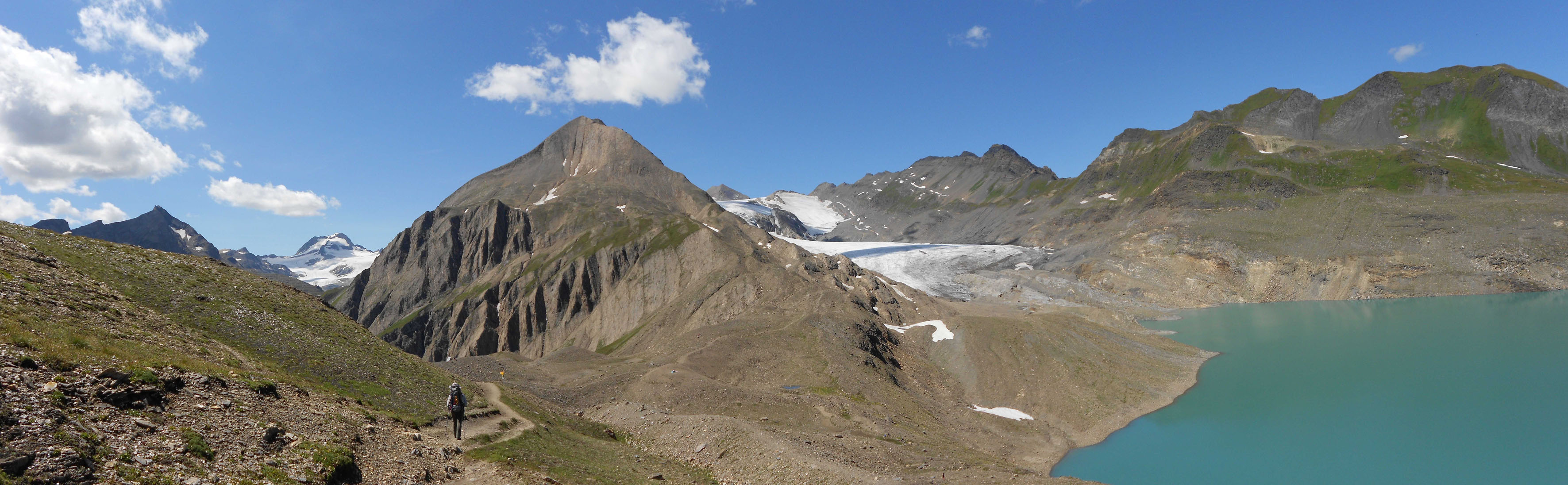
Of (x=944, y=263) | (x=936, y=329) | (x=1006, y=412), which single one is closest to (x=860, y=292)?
(x=936, y=329)

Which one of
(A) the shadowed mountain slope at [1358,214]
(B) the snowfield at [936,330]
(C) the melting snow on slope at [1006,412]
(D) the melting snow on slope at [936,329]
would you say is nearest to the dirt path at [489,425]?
(C) the melting snow on slope at [1006,412]

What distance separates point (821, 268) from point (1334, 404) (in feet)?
204

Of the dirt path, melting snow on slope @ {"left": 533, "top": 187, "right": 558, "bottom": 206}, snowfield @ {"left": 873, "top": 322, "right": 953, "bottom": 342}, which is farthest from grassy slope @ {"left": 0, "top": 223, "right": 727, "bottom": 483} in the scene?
melting snow on slope @ {"left": 533, "top": 187, "right": 558, "bottom": 206}

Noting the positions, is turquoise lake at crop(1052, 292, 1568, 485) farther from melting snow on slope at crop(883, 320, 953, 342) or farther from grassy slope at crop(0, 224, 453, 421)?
grassy slope at crop(0, 224, 453, 421)

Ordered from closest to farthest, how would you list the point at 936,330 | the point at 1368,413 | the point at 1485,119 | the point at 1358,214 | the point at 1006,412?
the point at 1368,413
the point at 1006,412
the point at 936,330
the point at 1358,214
the point at 1485,119

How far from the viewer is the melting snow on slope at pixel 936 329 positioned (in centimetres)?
7657

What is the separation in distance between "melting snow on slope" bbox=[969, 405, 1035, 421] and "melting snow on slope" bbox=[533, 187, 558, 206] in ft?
438

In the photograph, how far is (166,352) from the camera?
20594 mm

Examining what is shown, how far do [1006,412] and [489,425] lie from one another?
46.1m

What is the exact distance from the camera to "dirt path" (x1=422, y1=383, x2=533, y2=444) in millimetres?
26406

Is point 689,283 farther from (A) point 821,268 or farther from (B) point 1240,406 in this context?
(B) point 1240,406

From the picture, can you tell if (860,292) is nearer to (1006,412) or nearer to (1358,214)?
(1006,412)

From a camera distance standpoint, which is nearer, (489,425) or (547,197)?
(489,425)

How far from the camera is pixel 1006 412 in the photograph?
58.8 meters
